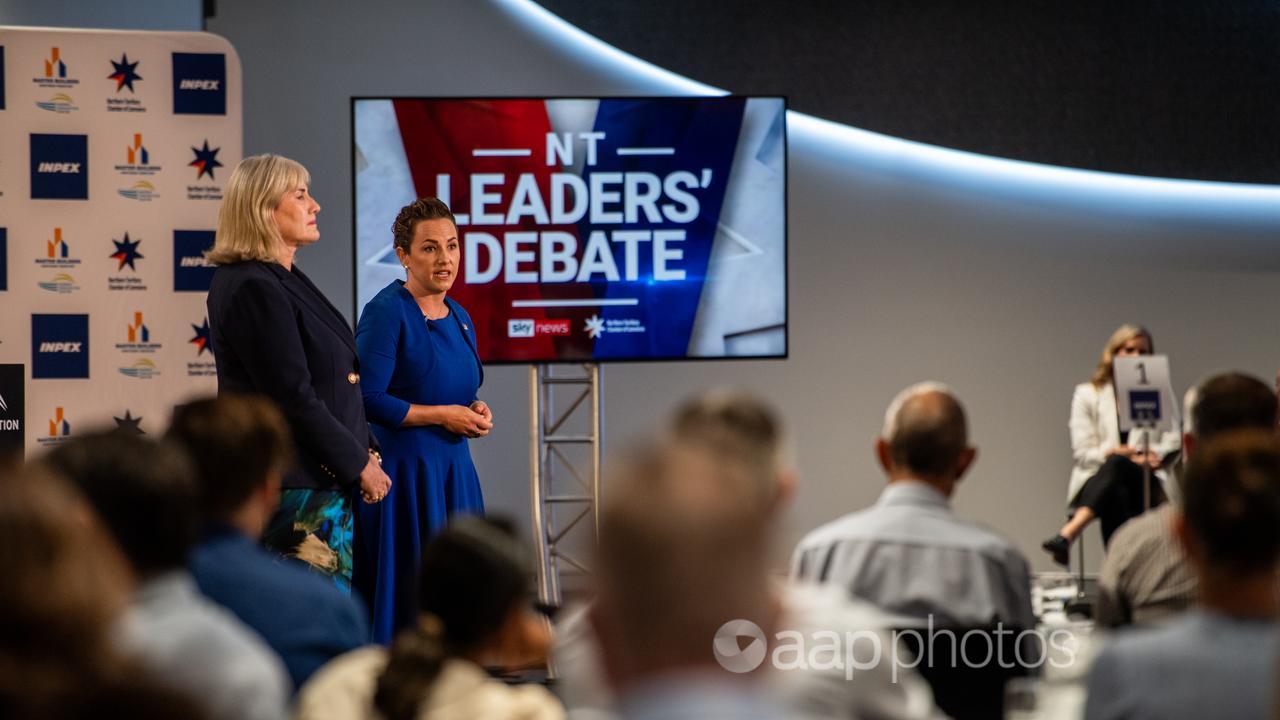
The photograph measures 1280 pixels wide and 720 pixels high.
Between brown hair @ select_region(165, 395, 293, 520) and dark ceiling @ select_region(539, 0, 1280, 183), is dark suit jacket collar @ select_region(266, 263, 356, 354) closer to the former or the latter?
brown hair @ select_region(165, 395, 293, 520)

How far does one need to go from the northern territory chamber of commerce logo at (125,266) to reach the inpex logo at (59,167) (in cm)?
23

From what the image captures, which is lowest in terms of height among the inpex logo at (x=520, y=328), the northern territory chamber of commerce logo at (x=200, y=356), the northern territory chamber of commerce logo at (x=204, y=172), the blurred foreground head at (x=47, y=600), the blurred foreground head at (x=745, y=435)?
the blurred foreground head at (x=47, y=600)

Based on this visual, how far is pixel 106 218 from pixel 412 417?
214 centimetres

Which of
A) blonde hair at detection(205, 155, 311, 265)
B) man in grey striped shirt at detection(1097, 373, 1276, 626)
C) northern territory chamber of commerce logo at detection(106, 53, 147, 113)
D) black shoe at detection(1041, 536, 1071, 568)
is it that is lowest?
black shoe at detection(1041, 536, 1071, 568)

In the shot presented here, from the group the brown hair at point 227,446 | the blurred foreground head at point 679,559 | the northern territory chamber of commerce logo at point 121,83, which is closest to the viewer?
the blurred foreground head at point 679,559

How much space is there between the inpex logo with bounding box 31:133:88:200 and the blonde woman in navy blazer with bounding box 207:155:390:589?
2.11 m

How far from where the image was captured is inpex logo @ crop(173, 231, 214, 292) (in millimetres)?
5148

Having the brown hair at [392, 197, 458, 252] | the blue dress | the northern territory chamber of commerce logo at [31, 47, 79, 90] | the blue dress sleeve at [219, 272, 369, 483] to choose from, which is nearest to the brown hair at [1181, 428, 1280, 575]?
the blue dress sleeve at [219, 272, 369, 483]

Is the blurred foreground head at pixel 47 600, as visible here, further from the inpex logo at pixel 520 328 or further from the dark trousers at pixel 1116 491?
the dark trousers at pixel 1116 491

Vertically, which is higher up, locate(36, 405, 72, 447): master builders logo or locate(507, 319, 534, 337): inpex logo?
locate(507, 319, 534, 337): inpex logo

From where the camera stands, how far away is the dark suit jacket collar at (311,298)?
10.8ft

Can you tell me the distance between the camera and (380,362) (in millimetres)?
3715

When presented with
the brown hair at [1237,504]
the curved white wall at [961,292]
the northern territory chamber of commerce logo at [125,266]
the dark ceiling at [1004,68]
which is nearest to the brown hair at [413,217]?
the northern territory chamber of commerce logo at [125,266]

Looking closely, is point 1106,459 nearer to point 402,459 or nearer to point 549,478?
point 549,478
